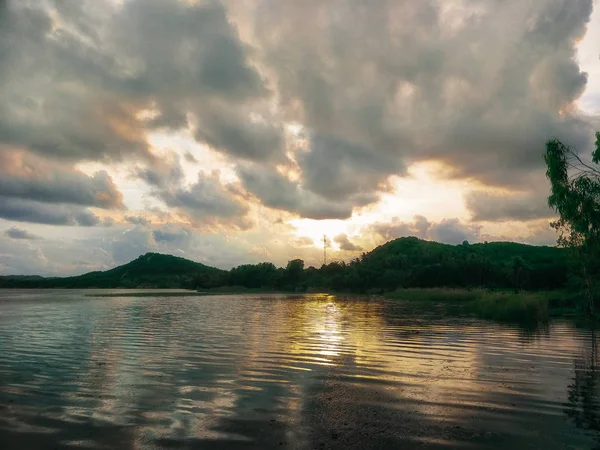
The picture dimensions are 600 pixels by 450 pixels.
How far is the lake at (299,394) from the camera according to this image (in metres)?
12.1

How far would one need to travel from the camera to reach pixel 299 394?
17.0 meters

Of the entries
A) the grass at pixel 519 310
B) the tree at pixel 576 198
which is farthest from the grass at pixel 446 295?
the tree at pixel 576 198

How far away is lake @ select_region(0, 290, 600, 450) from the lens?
12.1m

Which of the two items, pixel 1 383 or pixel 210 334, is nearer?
pixel 1 383

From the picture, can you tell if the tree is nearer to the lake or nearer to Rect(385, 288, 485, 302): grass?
the lake

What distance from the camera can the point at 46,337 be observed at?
36.0 metres

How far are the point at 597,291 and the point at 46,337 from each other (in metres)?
62.9

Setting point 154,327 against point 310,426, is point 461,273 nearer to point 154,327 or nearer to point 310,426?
point 154,327

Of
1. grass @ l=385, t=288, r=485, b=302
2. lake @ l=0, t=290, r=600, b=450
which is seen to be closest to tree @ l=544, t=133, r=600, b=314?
lake @ l=0, t=290, r=600, b=450

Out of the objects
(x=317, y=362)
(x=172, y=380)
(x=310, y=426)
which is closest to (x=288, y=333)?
(x=317, y=362)

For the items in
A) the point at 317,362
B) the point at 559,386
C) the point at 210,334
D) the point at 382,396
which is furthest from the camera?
the point at 210,334

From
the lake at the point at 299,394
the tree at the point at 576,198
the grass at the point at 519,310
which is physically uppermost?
the tree at the point at 576,198

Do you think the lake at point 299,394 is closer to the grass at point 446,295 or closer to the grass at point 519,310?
the grass at point 519,310

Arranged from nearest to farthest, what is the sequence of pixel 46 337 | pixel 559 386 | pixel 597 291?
pixel 559 386
pixel 46 337
pixel 597 291
